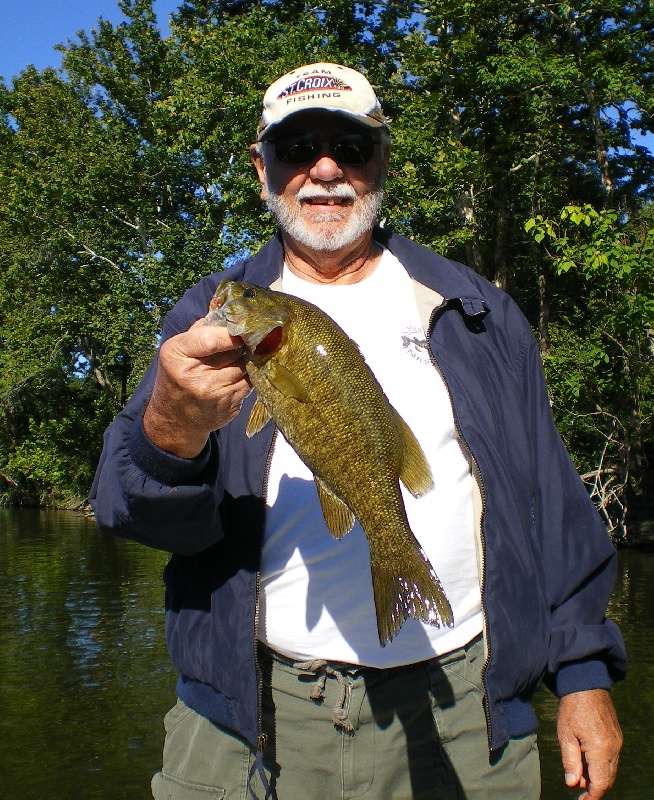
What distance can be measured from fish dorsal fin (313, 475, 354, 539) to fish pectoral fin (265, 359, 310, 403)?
9.1 inches

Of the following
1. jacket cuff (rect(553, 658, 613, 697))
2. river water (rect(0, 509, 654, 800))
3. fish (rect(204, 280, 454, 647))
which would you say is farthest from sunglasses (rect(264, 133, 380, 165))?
river water (rect(0, 509, 654, 800))

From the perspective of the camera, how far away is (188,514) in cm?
224

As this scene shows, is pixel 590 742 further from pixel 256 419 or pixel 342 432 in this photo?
pixel 256 419

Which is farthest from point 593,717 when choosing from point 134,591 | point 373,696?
point 134,591

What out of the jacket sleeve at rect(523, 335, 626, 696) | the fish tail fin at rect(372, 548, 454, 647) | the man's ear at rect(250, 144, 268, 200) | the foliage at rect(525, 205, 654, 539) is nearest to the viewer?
the fish tail fin at rect(372, 548, 454, 647)

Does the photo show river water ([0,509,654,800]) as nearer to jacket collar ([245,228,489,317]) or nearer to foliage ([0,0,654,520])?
jacket collar ([245,228,489,317])

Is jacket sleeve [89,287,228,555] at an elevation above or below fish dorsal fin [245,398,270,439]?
below

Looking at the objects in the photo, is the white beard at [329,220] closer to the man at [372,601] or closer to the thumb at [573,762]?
the man at [372,601]

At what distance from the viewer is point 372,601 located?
2465 mm

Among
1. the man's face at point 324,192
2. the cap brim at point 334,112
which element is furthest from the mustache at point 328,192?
the cap brim at point 334,112

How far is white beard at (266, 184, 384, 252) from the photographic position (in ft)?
9.67

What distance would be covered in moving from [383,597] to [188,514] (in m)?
0.57

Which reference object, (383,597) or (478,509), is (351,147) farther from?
(383,597)

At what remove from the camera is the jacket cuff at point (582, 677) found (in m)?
2.53
